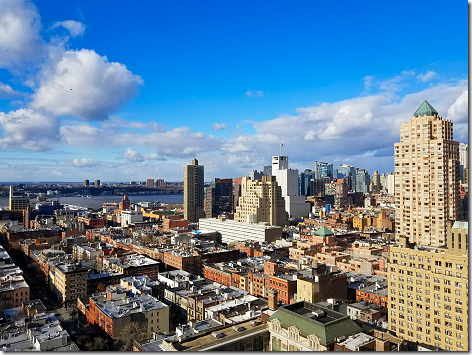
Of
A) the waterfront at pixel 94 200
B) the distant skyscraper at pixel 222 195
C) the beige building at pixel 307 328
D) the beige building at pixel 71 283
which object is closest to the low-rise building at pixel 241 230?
the beige building at pixel 71 283

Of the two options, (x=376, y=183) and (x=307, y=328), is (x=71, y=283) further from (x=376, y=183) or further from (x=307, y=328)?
(x=376, y=183)

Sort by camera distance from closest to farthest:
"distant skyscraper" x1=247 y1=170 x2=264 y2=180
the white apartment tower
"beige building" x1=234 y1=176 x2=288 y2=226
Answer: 1. "beige building" x1=234 y1=176 x2=288 y2=226
2. the white apartment tower
3. "distant skyscraper" x1=247 y1=170 x2=264 y2=180

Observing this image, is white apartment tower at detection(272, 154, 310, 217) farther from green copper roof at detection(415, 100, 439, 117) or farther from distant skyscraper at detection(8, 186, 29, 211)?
distant skyscraper at detection(8, 186, 29, 211)

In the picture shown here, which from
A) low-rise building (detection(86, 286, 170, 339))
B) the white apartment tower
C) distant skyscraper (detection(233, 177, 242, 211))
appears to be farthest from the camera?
distant skyscraper (detection(233, 177, 242, 211))

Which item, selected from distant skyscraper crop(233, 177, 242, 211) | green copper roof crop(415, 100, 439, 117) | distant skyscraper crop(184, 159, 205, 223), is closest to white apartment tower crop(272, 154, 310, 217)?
distant skyscraper crop(184, 159, 205, 223)

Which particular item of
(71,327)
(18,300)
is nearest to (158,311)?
(71,327)

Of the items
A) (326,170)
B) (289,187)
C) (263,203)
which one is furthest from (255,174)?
(263,203)

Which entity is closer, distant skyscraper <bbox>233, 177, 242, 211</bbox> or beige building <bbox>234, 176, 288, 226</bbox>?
beige building <bbox>234, 176, 288, 226</bbox>

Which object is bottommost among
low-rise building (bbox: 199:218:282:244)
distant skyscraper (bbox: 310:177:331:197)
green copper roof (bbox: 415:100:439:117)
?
low-rise building (bbox: 199:218:282:244)

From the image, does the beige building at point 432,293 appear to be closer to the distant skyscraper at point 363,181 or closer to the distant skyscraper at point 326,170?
the distant skyscraper at point 363,181
